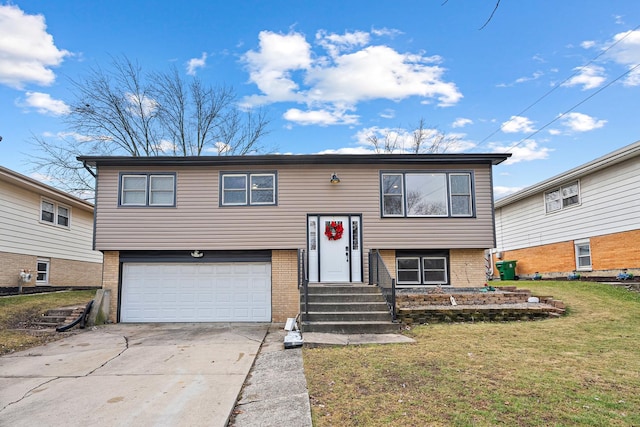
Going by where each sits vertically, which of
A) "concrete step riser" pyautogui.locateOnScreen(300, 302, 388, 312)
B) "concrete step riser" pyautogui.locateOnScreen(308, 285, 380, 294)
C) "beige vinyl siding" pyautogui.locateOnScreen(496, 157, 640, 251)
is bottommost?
"concrete step riser" pyautogui.locateOnScreen(300, 302, 388, 312)

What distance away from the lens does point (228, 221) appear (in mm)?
12297

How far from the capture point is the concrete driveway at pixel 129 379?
462cm

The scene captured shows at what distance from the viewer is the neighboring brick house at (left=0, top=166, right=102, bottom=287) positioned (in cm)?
1354

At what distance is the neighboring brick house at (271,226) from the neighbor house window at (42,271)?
517 cm

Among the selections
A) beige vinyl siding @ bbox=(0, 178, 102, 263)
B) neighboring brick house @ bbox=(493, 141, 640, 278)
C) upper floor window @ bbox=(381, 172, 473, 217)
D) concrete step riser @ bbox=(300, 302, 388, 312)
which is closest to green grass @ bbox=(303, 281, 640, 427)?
concrete step riser @ bbox=(300, 302, 388, 312)

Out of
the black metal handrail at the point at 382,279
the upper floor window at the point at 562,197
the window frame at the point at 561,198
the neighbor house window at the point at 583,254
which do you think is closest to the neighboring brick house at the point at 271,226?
the black metal handrail at the point at 382,279

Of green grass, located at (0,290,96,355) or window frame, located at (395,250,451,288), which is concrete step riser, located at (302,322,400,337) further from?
green grass, located at (0,290,96,355)

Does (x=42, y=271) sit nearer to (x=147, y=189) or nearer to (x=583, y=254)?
(x=147, y=189)

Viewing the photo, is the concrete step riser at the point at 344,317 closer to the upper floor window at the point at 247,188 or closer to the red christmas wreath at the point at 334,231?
the red christmas wreath at the point at 334,231

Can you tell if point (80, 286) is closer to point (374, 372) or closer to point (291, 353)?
point (291, 353)

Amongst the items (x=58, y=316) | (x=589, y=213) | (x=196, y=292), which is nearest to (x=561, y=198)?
(x=589, y=213)

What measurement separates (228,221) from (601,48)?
1229 cm

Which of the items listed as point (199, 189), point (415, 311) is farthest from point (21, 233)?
point (415, 311)

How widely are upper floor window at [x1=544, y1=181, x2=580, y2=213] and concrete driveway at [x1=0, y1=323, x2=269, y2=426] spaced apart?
12.9m
